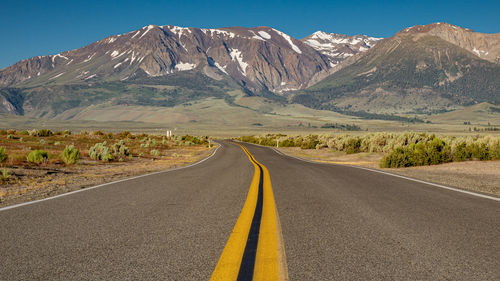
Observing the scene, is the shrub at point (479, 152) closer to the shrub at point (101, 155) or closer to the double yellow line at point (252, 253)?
the double yellow line at point (252, 253)

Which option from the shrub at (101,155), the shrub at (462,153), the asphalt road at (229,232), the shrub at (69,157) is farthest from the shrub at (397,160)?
the shrub at (69,157)

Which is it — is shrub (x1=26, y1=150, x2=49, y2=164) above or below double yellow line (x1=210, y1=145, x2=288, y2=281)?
below

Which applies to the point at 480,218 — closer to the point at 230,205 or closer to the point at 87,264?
the point at 230,205

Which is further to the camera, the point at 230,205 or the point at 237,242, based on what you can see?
the point at 230,205

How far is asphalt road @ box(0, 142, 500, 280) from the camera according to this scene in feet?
10.8

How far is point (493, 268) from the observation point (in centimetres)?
334

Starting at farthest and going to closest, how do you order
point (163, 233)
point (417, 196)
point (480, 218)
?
1. point (417, 196)
2. point (480, 218)
3. point (163, 233)

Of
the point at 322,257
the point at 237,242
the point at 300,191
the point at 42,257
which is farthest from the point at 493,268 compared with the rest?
the point at 300,191

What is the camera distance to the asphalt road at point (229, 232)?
330 centimetres

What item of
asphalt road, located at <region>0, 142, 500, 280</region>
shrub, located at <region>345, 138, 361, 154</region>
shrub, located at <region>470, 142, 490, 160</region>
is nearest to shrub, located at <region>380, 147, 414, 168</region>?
shrub, located at <region>470, 142, 490, 160</region>

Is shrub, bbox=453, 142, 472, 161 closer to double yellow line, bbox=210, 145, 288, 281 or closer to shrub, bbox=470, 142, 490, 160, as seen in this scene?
shrub, bbox=470, 142, 490, 160

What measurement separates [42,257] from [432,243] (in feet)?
14.0

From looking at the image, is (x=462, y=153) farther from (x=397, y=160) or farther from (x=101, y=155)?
(x=101, y=155)

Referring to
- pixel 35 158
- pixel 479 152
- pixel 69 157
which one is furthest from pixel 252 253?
pixel 479 152
